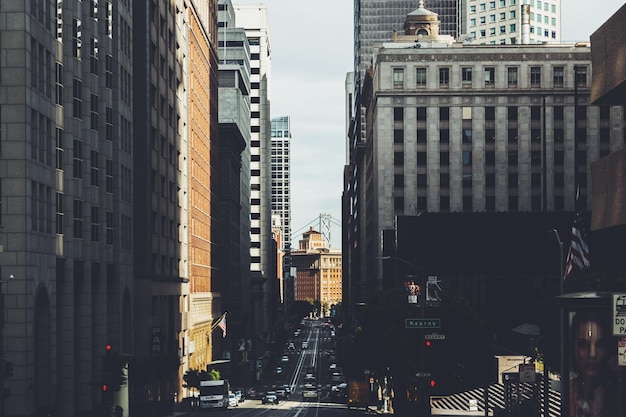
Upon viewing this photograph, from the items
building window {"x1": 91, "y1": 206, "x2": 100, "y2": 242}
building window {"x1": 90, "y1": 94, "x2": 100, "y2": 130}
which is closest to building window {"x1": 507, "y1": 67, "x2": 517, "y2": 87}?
building window {"x1": 90, "y1": 94, "x2": 100, "y2": 130}

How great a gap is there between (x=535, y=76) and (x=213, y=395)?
67.0 meters

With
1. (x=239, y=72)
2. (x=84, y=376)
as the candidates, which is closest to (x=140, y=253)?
(x=84, y=376)

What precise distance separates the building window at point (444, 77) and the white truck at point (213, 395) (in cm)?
5937

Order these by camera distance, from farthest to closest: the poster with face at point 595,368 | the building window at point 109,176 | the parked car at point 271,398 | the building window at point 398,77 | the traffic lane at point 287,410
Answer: the building window at point 398,77 → the parked car at point 271,398 → the traffic lane at point 287,410 → the building window at point 109,176 → the poster with face at point 595,368

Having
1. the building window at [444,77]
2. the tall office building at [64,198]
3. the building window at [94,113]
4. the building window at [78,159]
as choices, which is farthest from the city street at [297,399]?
the building window at [444,77]

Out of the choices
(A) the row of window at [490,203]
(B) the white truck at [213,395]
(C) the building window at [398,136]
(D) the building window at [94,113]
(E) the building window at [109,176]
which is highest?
(C) the building window at [398,136]

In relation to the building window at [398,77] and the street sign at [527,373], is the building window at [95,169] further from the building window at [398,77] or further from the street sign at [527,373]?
the building window at [398,77]

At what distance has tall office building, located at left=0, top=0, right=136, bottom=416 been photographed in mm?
54312

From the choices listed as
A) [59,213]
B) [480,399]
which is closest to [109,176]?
[59,213]

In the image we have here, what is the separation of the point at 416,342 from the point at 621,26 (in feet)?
121

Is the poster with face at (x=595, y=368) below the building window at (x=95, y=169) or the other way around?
below

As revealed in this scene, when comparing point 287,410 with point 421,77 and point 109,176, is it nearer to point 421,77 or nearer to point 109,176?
point 109,176

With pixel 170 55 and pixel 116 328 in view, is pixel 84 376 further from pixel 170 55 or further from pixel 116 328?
pixel 170 55

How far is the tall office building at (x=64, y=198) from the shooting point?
5431 cm
